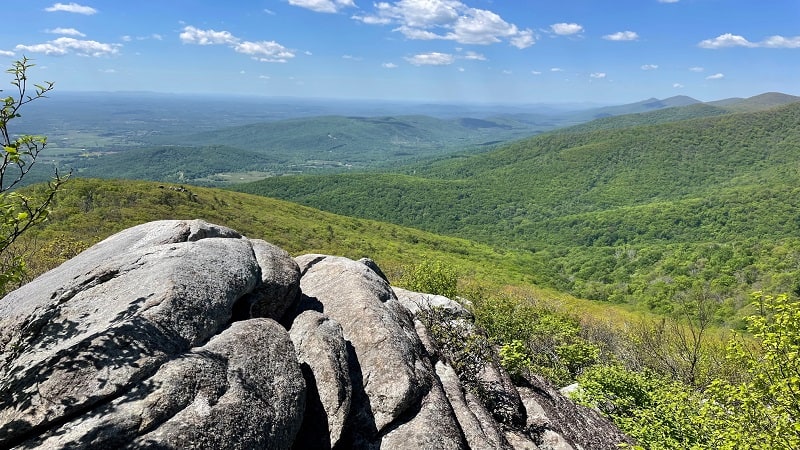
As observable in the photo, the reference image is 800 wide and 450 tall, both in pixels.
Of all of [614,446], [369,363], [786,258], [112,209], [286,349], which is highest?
[286,349]

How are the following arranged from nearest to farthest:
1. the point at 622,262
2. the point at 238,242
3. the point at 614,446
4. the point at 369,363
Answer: the point at 369,363 → the point at 238,242 → the point at 614,446 → the point at 622,262

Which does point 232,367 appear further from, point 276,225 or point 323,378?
point 276,225

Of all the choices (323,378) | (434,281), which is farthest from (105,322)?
(434,281)

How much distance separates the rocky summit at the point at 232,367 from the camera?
9.91 m

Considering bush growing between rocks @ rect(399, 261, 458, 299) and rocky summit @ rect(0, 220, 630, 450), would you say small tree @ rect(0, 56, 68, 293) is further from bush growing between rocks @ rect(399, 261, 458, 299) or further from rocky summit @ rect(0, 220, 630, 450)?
bush growing between rocks @ rect(399, 261, 458, 299)

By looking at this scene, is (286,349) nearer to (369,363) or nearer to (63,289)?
(369,363)

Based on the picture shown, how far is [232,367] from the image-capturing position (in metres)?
12.0

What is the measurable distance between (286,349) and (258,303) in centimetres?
369

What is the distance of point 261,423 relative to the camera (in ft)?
36.9

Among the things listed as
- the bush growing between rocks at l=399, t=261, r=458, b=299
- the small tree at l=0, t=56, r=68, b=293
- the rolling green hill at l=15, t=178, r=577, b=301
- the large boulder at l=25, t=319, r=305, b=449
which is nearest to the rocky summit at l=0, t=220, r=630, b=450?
the large boulder at l=25, t=319, r=305, b=449

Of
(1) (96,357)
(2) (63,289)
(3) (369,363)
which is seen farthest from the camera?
(3) (369,363)

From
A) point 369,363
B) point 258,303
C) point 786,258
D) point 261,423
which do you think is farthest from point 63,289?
point 786,258

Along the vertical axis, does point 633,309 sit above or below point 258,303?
below

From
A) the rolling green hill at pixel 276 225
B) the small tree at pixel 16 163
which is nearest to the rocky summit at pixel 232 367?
the small tree at pixel 16 163
